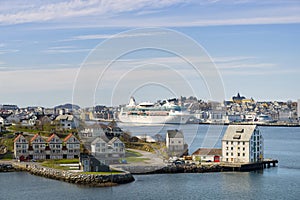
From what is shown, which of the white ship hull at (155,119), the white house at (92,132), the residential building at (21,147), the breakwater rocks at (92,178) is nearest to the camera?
the breakwater rocks at (92,178)

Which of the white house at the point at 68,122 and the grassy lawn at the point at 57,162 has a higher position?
the white house at the point at 68,122

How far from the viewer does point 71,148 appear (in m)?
16.3

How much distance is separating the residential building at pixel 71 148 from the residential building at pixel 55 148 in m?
0.14

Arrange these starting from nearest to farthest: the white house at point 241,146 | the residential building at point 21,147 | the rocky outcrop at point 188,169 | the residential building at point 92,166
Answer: the residential building at point 92,166
the rocky outcrop at point 188,169
the white house at point 241,146
the residential building at point 21,147

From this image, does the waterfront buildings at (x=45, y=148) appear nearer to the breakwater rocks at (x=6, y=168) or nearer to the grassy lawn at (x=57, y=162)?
the grassy lawn at (x=57, y=162)

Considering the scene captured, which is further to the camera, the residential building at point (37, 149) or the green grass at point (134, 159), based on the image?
the residential building at point (37, 149)

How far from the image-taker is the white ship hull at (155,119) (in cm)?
3263

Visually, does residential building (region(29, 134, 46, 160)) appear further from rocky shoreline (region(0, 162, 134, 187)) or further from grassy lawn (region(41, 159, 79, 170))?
rocky shoreline (region(0, 162, 134, 187))

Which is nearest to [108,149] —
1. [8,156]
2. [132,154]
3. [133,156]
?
[133,156]

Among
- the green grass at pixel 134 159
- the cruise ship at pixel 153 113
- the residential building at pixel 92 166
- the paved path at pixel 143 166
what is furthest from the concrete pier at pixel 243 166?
the cruise ship at pixel 153 113

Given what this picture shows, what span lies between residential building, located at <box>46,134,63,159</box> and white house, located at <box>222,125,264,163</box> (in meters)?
4.59

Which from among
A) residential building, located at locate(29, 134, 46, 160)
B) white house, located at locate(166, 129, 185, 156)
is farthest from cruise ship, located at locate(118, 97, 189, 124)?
residential building, located at locate(29, 134, 46, 160)

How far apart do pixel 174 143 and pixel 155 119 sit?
18.3 metres

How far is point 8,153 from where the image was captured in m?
16.9
